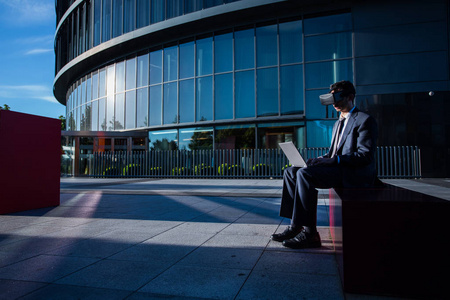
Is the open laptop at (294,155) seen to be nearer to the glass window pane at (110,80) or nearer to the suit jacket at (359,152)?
the suit jacket at (359,152)

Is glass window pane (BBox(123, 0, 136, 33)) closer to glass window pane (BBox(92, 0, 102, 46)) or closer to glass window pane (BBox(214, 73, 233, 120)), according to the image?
glass window pane (BBox(92, 0, 102, 46))

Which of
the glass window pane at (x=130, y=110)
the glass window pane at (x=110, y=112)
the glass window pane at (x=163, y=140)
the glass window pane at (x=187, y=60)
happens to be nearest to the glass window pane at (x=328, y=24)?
the glass window pane at (x=187, y=60)

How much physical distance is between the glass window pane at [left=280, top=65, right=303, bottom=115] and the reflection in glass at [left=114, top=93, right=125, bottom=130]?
10.5m

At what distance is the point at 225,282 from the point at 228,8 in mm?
15448

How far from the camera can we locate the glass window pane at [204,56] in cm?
1715

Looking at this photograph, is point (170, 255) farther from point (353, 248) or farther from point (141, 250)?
point (353, 248)

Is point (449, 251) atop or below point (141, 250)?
atop

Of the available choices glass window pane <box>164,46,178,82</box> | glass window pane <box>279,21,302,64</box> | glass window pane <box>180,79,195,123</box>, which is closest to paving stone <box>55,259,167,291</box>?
glass window pane <box>279,21,302,64</box>

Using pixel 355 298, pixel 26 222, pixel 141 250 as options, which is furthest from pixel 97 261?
pixel 26 222

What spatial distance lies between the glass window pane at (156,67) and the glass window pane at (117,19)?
267 centimetres

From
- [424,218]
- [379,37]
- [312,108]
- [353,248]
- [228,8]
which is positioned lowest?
[353,248]

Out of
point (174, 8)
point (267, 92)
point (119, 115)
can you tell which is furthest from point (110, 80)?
point (267, 92)

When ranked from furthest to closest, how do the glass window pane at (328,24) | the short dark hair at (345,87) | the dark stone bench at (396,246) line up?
1. the glass window pane at (328,24)
2. the short dark hair at (345,87)
3. the dark stone bench at (396,246)

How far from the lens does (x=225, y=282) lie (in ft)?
7.56
